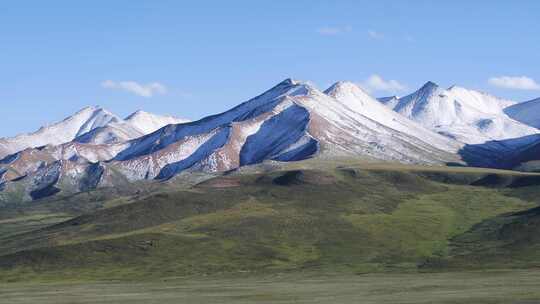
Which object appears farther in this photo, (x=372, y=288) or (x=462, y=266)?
(x=462, y=266)

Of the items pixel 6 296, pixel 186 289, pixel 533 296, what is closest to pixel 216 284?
pixel 186 289


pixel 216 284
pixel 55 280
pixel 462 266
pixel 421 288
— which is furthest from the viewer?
pixel 55 280

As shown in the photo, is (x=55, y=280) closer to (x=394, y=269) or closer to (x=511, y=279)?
(x=394, y=269)

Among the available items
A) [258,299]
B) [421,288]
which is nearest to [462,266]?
[421,288]

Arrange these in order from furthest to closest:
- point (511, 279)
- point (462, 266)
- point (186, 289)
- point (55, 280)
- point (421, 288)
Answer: point (55, 280) → point (462, 266) → point (186, 289) → point (511, 279) → point (421, 288)

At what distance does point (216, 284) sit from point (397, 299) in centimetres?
5647

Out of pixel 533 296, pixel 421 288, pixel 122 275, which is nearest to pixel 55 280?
pixel 122 275

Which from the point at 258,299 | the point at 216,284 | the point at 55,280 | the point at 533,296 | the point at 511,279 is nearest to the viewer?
the point at 533,296

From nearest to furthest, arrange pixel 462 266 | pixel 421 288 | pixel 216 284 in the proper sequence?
pixel 421 288 < pixel 216 284 < pixel 462 266

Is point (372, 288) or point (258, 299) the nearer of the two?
point (258, 299)

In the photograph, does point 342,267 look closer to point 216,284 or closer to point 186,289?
point 216,284

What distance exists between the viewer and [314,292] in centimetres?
12788

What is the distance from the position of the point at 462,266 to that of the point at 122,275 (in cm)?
6800

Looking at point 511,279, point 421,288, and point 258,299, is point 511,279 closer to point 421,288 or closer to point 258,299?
point 421,288
